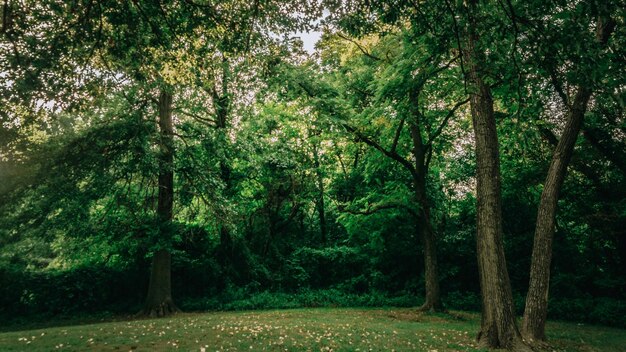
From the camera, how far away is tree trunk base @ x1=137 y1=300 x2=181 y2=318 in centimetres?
1493

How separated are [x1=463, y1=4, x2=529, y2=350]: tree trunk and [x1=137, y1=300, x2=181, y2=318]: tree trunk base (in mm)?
12397

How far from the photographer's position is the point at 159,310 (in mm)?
15078

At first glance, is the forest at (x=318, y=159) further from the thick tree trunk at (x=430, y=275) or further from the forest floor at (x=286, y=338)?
the forest floor at (x=286, y=338)

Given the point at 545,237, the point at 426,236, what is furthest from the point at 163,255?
the point at 545,237

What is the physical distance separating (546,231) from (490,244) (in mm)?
1892

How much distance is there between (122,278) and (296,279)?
A: 352 inches

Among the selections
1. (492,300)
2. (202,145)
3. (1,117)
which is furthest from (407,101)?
(1,117)

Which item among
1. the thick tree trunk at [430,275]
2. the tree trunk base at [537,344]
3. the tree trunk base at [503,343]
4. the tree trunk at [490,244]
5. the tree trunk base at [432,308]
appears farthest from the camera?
the thick tree trunk at [430,275]

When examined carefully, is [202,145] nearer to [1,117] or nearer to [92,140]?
[92,140]

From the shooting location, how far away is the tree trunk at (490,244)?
302 inches

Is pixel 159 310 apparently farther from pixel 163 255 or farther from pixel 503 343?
pixel 503 343

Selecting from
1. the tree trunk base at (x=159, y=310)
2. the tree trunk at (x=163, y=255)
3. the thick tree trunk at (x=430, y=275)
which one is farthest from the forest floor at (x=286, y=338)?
the tree trunk at (x=163, y=255)

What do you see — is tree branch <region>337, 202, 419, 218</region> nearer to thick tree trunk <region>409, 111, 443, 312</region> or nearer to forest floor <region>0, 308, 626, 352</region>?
thick tree trunk <region>409, 111, 443, 312</region>

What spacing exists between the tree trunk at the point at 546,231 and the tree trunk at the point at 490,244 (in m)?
1.16
